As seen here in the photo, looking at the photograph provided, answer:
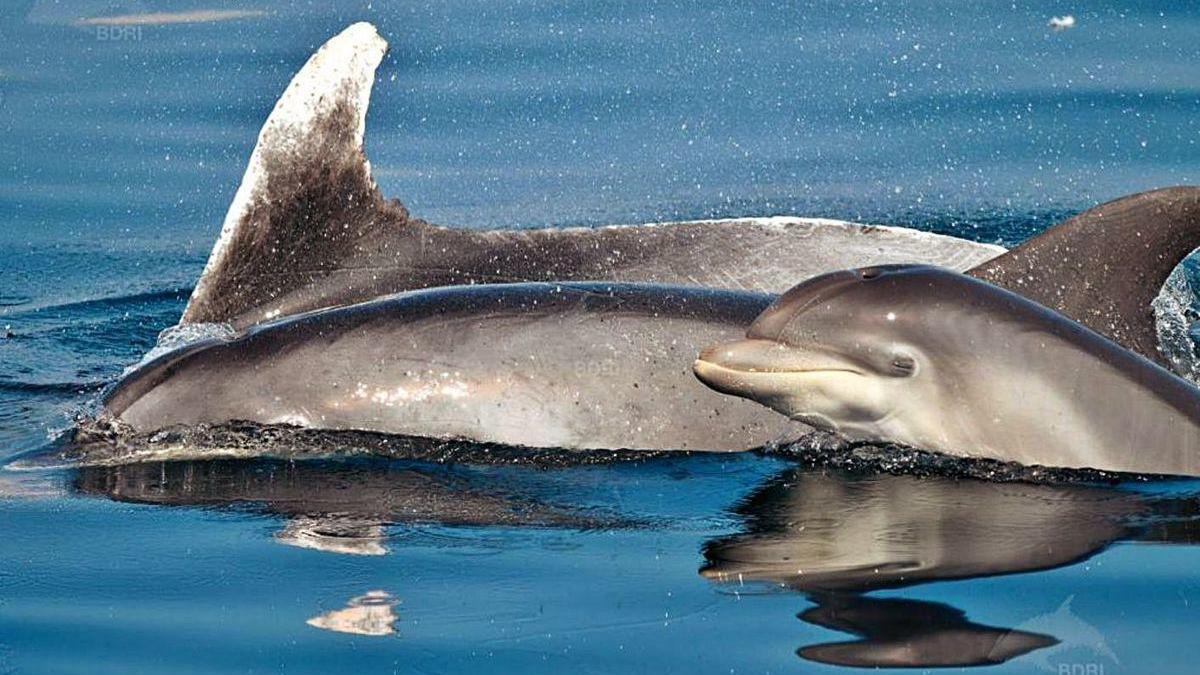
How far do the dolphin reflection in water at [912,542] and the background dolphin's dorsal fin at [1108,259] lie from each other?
47.3 inches

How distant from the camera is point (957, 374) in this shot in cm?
682

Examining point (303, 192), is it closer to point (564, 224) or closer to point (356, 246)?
point (356, 246)

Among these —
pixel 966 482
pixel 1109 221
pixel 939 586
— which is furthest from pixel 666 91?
pixel 939 586

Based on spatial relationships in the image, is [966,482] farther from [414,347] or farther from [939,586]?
[414,347]

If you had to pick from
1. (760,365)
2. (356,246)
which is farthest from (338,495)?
(356,246)

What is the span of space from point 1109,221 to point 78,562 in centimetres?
406

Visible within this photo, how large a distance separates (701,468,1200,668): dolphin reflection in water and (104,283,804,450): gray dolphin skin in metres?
0.58

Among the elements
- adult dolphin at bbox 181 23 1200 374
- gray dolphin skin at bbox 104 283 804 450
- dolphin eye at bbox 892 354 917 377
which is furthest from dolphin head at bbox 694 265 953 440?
adult dolphin at bbox 181 23 1200 374

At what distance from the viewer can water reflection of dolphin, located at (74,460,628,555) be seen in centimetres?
661

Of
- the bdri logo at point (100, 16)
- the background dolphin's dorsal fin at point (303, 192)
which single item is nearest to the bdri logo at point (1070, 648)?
the background dolphin's dorsal fin at point (303, 192)

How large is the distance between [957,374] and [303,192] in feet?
12.1

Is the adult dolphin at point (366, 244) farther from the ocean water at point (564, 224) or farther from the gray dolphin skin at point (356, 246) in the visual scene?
the ocean water at point (564, 224)

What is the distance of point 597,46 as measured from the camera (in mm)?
17609

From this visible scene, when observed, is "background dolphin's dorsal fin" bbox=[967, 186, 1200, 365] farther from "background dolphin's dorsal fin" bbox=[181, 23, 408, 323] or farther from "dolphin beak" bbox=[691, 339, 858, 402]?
"background dolphin's dorsal fin" bbox=[181, 23, 408, 323]
